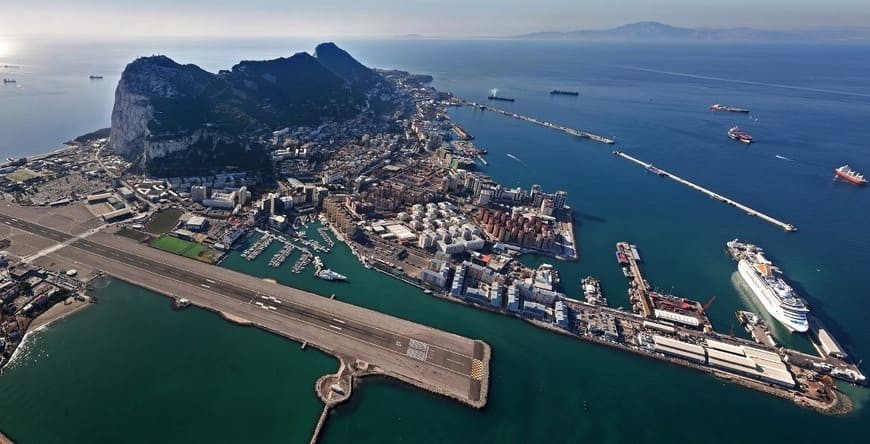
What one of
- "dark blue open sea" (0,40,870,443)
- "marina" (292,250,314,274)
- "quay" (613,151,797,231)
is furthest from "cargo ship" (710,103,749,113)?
"marina" (292,250,314,274)

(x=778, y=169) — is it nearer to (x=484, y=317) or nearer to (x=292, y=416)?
(x=484, y=317)

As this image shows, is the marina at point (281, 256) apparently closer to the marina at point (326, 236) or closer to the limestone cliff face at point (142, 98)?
the marina at point (326, 236)

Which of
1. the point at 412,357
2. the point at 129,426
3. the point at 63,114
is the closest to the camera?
the point at 129,426

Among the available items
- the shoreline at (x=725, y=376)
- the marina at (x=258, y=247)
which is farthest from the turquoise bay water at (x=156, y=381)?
the shoreline at (x=725, y=376)

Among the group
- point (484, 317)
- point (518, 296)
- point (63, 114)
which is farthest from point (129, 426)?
point (63, 114)

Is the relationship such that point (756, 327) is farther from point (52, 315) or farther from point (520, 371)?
point (52, 315)

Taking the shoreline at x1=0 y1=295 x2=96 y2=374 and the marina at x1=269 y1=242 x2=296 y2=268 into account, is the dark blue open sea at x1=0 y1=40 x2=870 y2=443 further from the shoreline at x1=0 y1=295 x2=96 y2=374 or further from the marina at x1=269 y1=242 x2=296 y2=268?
the marina at x1=269 y1=242 x2=296 y2=268
